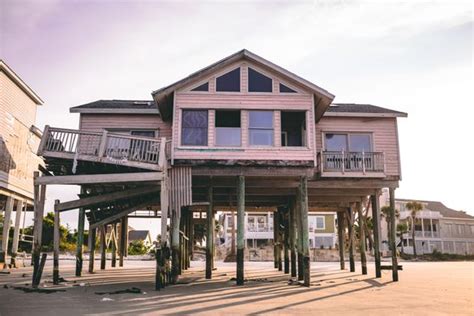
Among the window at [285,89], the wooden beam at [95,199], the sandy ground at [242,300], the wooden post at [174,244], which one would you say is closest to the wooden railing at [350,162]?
the window at [285,89]

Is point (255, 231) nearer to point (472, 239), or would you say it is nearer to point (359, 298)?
point (472, 239)

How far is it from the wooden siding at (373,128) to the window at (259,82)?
3.90 meters

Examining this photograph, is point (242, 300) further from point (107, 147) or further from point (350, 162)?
point (350, 162)

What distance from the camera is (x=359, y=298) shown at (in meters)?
13.8

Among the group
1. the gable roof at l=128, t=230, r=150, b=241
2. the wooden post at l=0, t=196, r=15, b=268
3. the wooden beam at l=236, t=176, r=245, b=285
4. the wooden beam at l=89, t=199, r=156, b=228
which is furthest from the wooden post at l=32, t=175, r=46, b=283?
the gable roof at l=128, t=230, r=150, b=241

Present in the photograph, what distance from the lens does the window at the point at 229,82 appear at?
18.7m

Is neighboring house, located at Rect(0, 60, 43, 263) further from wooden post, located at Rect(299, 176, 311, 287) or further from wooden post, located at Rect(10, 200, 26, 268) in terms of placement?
wooden post, located at Rect(299, 176, 311, 287)

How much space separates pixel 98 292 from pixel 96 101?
10997mm

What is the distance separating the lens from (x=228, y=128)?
18531 millimetres

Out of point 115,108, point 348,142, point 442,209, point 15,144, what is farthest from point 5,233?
point 442,209

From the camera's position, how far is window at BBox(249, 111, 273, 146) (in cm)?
1838

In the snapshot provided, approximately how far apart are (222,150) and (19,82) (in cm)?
1393

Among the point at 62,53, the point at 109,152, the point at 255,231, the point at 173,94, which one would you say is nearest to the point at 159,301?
the point at 109,152

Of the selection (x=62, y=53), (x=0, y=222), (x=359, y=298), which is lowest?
(x=359, y=298)
